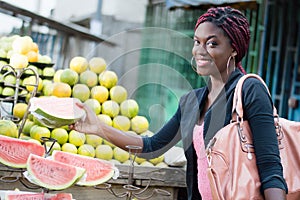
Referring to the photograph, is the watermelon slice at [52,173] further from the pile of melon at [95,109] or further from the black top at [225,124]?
the pile of melon at [95,109]

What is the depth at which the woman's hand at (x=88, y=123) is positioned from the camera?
2.39m

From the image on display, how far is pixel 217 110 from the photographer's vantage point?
218 centimetres

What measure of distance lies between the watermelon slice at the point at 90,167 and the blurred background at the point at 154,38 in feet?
1.63

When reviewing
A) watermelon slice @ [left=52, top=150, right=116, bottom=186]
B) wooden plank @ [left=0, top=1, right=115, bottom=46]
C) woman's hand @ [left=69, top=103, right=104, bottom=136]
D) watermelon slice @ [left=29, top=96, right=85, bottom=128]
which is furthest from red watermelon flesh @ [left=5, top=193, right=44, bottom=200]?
wooden plank @ [left=0, top=1, right=115, bottom=46]

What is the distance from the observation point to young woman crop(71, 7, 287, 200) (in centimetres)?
193

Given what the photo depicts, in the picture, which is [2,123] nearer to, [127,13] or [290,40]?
[127,13]

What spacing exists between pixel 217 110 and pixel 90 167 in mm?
602

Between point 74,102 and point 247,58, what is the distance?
2439mm

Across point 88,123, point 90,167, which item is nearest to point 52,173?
point 90,167

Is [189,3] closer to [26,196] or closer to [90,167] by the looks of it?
[90,167]

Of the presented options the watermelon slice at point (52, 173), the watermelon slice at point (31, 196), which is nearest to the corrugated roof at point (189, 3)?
the watermelon slice at point (52, 173)

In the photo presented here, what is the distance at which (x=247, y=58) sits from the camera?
451 centimetres

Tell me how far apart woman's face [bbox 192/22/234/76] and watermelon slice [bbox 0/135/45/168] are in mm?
771

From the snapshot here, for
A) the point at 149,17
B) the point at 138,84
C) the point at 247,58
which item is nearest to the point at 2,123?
the point at 138,84
